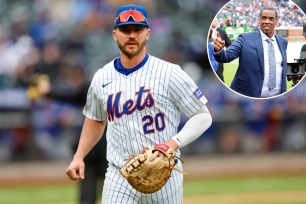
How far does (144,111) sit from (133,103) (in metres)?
0.09

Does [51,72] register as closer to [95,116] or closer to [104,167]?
[104,167]

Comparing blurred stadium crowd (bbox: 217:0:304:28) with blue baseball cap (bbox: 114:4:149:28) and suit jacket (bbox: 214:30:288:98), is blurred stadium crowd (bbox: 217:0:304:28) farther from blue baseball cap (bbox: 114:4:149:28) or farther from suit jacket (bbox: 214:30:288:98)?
blue baseball cap (bbox: 114:4:149:28)

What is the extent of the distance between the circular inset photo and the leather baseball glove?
61 centimetres

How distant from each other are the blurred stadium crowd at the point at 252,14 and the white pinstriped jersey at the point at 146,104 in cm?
48

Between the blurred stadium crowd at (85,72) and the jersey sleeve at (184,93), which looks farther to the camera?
the blurred stadium crowd at (85,72)

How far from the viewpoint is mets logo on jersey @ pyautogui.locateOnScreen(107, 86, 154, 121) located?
570cm

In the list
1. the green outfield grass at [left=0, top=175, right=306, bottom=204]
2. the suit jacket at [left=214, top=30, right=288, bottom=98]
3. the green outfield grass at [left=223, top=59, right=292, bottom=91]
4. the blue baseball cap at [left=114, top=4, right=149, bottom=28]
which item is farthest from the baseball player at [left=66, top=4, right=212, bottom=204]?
the green outfield grass at [left=0, top=175, right=306, bottom=204]

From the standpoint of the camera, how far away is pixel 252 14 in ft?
18.4

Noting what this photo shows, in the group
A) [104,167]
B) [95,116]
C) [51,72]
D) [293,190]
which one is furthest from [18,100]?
[95,116]

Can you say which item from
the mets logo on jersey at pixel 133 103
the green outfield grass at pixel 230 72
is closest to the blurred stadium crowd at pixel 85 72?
the mets logo on jersey at pixel 133 103

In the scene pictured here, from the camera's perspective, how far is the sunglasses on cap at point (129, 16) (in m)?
5.70

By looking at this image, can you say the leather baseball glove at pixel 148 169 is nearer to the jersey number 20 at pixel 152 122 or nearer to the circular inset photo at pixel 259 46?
the jersey number 20 at pixel 152 122

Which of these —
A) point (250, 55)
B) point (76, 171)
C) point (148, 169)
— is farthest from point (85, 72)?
point (250, 55)

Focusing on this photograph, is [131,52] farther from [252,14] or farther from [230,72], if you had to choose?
[252,14]
